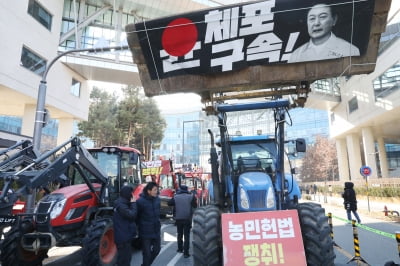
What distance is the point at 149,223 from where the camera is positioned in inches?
209

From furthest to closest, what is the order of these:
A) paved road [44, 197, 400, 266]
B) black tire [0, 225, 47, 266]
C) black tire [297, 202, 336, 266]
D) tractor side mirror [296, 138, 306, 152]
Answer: paved road [44, 197, 400, 266]
tractor side mirror [296, 138, 306, 152]
black tire [0, 225, 47, 266]
black tire [297, 202, 336, 266]

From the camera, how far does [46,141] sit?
153ft

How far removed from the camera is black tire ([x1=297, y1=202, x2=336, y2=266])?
4453 mm

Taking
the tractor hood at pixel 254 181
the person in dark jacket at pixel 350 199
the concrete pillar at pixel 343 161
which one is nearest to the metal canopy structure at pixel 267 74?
the tractor hood at pixel 254 181

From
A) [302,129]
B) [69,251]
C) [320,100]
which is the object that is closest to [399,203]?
[320,100]

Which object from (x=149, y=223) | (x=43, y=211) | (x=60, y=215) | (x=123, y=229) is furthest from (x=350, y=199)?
(x=43, y=211)

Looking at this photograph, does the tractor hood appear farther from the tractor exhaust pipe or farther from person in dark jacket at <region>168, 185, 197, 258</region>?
person in dark jacket at <region>168, 185, 197, 258</region>

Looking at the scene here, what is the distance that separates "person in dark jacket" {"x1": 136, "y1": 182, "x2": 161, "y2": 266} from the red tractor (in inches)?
43.2

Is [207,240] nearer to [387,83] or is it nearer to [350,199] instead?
[350,199]

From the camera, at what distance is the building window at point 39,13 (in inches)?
698

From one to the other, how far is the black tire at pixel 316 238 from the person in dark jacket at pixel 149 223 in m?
2.63

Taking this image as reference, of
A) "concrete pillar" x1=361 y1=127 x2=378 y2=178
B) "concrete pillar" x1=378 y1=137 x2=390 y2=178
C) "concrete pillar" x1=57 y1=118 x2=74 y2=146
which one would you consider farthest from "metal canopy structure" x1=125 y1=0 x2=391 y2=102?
"concrete pillar" x1=378 y1=137 x2=390 y2=178

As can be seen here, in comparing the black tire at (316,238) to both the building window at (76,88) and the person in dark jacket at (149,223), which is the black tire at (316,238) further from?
the building window at (76,88)

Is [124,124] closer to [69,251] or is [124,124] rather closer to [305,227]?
[69,251]
